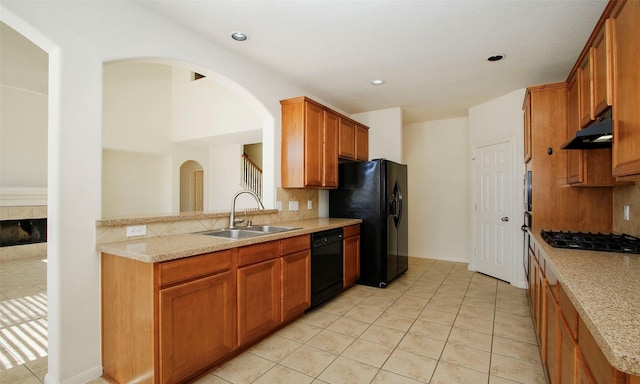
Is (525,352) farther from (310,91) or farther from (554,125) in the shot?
(310,91)

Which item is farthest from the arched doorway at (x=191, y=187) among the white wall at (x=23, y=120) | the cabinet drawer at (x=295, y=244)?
the cabinet drawer at (x=295, y=244)

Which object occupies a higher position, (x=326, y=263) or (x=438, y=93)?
(x=438, y=93)

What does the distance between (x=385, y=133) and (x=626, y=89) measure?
11.3 feet

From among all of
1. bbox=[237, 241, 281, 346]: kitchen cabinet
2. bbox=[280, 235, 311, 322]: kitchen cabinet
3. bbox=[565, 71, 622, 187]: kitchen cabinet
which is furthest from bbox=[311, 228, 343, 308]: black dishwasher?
bbox=[565, 71, 622, 187]: kitchen cabinet

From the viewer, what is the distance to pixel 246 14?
230cm

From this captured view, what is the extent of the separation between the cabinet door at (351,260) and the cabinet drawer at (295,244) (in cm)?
77

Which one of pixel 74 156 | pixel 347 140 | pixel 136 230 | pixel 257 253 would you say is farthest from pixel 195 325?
pixel 347 140

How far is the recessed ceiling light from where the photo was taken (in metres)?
2.57

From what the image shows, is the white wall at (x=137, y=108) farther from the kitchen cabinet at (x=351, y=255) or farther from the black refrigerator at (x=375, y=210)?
the kitchen cabinet at (x=351, y=255)

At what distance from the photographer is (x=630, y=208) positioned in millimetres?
2316

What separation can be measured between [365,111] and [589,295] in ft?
13.9

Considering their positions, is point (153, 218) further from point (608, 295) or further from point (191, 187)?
A: point (191, 187)

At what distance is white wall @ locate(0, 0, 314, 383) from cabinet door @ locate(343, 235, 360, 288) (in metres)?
2.37

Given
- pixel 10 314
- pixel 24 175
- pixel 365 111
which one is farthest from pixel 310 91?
pixel 24 175
